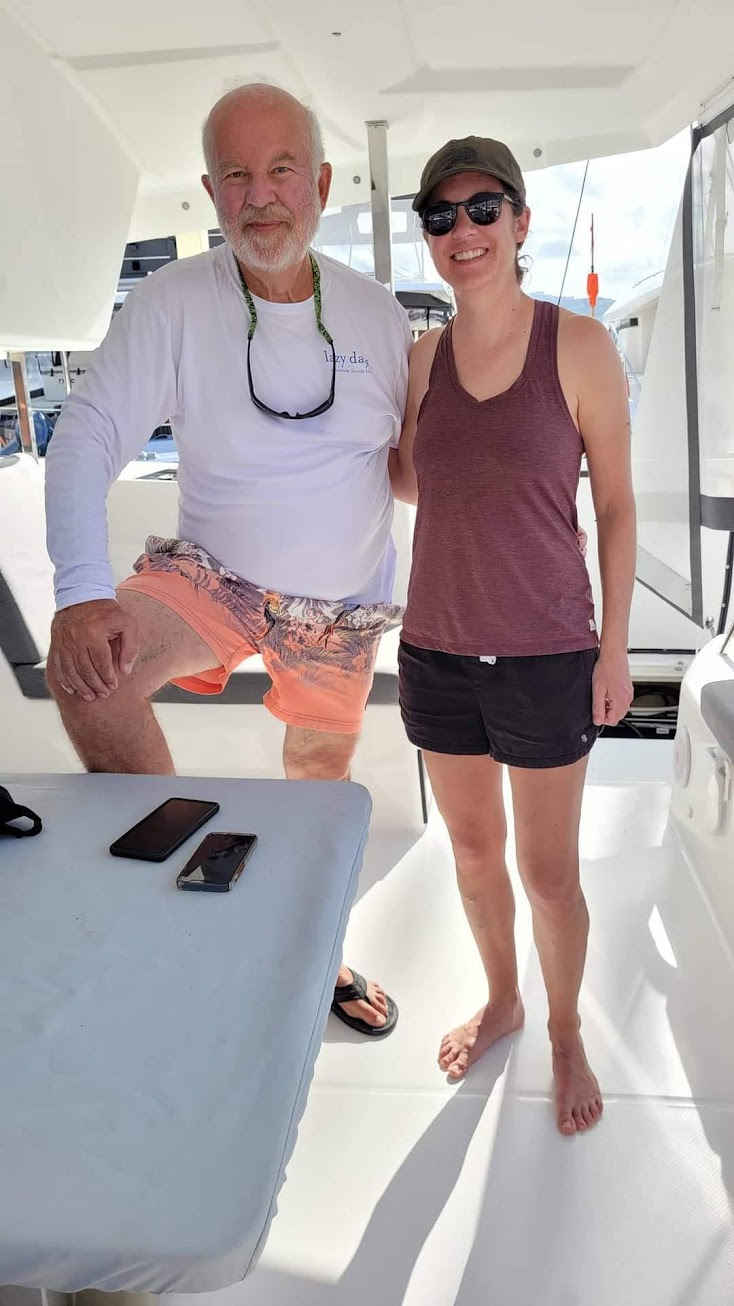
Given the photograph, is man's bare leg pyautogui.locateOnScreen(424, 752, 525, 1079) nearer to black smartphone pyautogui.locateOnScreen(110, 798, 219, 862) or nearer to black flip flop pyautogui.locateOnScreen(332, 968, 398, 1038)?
black flip flop pyautogui.locateOnScreen(332, 968, 398, 1038)

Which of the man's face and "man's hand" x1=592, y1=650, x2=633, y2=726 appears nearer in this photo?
"man's hand" x1=592, y1=650, x2=633, y2=726

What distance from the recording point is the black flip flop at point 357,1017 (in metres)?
1.89

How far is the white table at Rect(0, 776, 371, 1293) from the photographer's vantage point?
61 centimetres

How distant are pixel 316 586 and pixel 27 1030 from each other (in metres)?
1.20

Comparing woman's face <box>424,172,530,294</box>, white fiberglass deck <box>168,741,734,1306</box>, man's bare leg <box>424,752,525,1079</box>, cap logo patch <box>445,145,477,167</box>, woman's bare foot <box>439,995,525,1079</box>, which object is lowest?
white fiberglass deck <box>168,741,734,1306</box>

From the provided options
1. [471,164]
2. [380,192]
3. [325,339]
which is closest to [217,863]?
[471,164]

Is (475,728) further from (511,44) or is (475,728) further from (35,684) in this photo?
(511,44)

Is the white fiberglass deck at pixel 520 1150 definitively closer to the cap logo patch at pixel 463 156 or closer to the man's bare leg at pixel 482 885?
the man's bare leg at pixel 482 885

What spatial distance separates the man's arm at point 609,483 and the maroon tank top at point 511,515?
0.03 metres

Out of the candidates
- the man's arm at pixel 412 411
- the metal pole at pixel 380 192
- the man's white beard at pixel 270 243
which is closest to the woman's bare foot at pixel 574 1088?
the man's arm at pixel 412 411

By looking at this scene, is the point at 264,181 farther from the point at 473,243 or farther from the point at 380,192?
the point at 380,192

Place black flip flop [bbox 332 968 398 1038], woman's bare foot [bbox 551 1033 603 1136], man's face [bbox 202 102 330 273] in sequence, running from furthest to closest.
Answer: black flip flop [bbox 332 968 398 1038] < man's face [bbox 202 102 330 273] < woman's bare foot [bbox 551 1033 603 1136]

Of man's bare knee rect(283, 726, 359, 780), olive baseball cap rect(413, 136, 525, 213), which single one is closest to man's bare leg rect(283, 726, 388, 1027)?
man's bare knee rect(283, 726, 359, 780)

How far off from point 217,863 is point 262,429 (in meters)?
1.03
